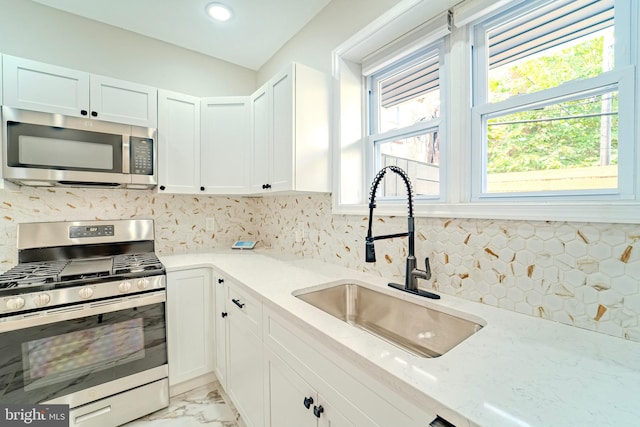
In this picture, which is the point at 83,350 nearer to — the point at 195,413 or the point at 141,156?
the point at 195,413

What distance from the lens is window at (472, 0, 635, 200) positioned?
92cm

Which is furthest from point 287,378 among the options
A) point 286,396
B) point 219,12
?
point 219,12

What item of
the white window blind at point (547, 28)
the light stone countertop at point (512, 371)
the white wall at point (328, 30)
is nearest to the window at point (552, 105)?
the white window blind at point (547, 28)

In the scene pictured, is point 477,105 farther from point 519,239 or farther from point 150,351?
point 150,351

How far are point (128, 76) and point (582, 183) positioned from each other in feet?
9.63

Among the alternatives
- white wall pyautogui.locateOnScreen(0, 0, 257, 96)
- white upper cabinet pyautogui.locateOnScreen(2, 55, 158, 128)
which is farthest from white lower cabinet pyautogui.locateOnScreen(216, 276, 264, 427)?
white wall pyautogui.locateOnScreen(0, 0, 257, 96)

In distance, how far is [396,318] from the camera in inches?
50.2

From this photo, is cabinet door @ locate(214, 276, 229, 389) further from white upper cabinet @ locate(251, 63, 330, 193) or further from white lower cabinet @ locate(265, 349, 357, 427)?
white upper cabinet @ locate(251, 63, 330, 193)

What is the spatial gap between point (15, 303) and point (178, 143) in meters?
1.36

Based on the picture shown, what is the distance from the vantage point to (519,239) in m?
1.01

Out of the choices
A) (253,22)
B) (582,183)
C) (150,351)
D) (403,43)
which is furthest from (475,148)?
(150,351)

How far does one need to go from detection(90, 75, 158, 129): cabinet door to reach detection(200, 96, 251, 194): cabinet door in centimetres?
38

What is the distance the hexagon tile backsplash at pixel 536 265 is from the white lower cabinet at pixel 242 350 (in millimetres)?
723

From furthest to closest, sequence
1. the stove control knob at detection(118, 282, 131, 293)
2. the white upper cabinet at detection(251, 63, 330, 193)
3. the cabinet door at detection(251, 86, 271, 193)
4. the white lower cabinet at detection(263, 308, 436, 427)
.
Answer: the cabinet door at detection(251, 86, 271, 193) → the white upper cabinet at detection(251, 63, 330, 193) → the stove control knob at detection(118, 282, 131, 293) → the white lower cabinet at detection(263, 308, 436, 427)
